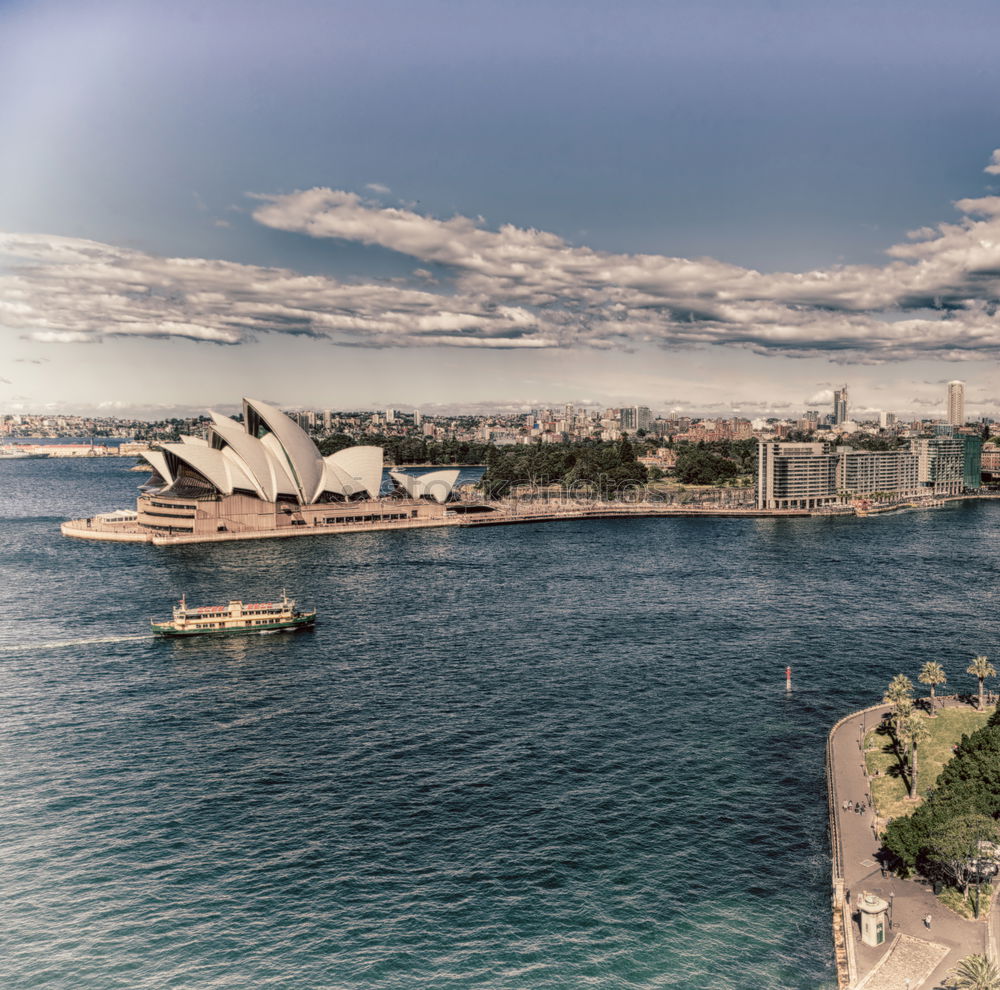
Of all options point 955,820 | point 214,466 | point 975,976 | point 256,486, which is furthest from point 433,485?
point 975,976

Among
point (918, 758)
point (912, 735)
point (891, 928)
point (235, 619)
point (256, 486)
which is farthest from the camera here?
point (256, 486)

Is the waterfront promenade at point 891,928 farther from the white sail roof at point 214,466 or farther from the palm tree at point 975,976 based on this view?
the white sail roof at point 214,466

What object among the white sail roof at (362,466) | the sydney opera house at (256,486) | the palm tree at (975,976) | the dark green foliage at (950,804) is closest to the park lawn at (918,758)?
the dark green foliage at (950,804)

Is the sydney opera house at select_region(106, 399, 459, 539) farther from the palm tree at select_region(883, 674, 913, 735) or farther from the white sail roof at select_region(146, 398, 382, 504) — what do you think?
the palm tree at select_region(883, 674, 913, 735)

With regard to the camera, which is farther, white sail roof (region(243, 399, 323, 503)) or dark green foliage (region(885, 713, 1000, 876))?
white sail roof (region(243, 399, 323, 503))

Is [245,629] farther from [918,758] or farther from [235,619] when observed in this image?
[918,758]

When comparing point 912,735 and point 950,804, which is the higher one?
point 912,735

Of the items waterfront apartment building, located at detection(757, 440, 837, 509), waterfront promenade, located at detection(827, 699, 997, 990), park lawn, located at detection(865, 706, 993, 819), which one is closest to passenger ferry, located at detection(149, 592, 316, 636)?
park lawn, located at detection(865, 706, 993, 819)
